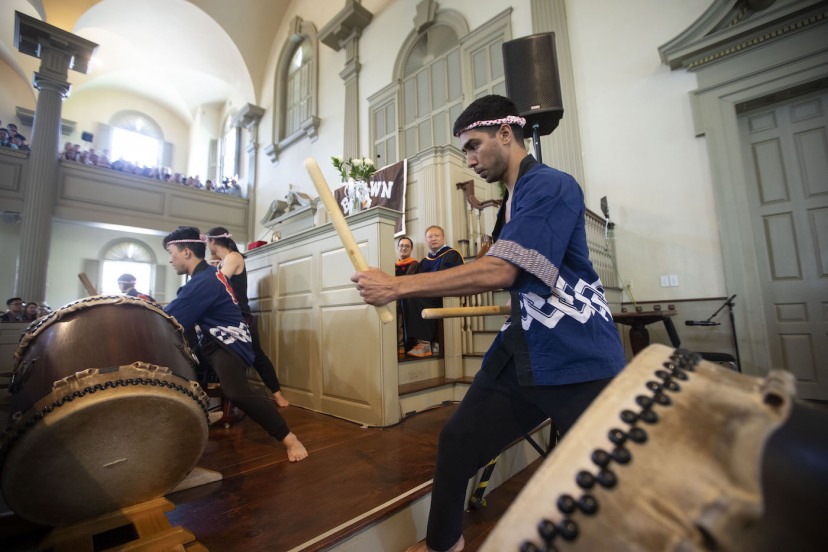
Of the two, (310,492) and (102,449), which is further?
(310,492)

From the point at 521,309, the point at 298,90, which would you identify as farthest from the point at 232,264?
the point at 298,90

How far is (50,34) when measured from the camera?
23.9 ft

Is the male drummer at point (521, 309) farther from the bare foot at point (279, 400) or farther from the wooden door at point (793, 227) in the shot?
the wooden door at point (793, 227)

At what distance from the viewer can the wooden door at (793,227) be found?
11.9 ft

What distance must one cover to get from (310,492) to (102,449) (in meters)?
0.87

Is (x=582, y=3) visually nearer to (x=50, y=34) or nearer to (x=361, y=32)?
(x=361, y=32)

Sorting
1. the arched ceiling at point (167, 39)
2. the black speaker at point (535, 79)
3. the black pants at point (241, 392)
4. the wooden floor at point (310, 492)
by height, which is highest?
the arched ceiling at point (167, 39)

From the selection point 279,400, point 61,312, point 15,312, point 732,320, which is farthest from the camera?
point 15,312

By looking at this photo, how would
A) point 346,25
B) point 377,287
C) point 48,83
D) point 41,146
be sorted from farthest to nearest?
point 346,25
point 48,83
point 41,146
point 377,287

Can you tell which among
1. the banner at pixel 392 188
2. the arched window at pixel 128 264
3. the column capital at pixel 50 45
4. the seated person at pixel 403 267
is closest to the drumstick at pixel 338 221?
the seated person at pixel 403 267

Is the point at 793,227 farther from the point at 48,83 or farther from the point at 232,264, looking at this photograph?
the point at 48,83

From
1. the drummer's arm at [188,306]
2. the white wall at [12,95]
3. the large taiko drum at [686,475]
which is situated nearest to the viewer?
the large taiko drum at [686,475]

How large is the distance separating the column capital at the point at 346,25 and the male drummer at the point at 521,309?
8.34 meters

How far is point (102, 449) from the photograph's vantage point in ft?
4.29
